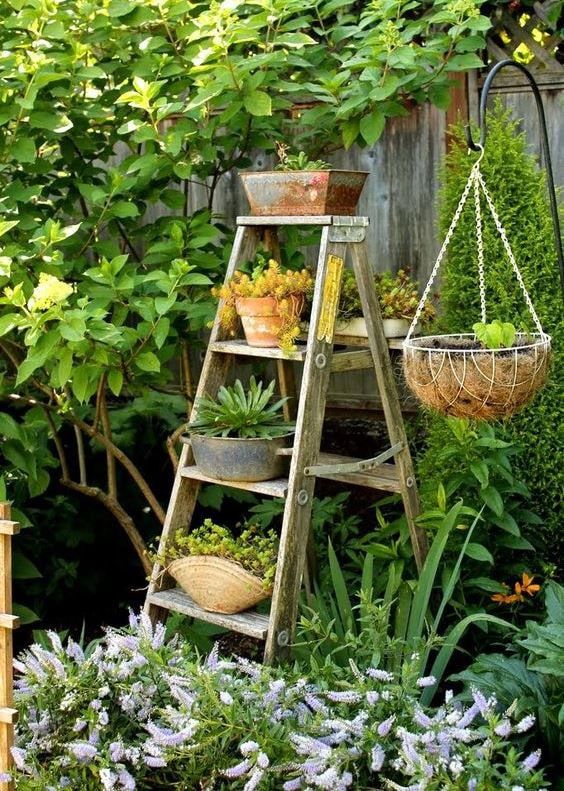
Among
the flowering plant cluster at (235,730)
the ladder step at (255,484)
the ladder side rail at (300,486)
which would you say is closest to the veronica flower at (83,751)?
the flowering plant cluster at (235,730)

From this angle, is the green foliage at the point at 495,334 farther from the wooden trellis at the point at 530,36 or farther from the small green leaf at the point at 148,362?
the wooden trellis at the point at 530,36

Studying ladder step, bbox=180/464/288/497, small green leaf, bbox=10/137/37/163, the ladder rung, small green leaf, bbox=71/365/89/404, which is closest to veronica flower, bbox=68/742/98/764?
ladder step, bbox=180/464/288/497

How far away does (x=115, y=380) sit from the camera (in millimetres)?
3516

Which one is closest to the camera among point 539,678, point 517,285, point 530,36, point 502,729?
point 502,729

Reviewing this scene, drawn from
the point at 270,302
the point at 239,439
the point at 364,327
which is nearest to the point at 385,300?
the point at 364,327

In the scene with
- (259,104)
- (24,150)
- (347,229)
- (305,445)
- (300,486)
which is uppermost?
(259,104)

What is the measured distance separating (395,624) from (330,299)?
41.8 inches

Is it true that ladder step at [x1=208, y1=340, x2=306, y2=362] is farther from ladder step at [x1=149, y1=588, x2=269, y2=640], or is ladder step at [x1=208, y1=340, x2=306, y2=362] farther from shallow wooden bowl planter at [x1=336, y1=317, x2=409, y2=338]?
ladder step at [x1=149, y1=588, x2=269, y2=640]

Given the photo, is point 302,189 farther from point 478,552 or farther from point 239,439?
point 478,552

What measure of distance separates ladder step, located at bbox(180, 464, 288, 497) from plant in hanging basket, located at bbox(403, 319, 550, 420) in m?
0.54

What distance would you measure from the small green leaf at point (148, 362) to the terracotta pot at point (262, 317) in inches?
12.5

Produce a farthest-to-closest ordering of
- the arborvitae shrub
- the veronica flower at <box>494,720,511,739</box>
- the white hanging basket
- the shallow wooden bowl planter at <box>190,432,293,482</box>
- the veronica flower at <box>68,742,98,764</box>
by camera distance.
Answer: the arborvitae shrub, the shallow wooden bowl planter at <box>190,432,293,482</box>, the white hanging basket, the veronica flower at <box>68,742,98,764</box>, the veronica flower at <box>494,720,511,739</box>

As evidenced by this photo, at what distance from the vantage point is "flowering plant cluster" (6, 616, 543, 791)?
8.03ft

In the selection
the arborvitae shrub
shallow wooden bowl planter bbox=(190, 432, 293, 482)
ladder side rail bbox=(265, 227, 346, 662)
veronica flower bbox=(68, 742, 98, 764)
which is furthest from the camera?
the arborvitae shrub
